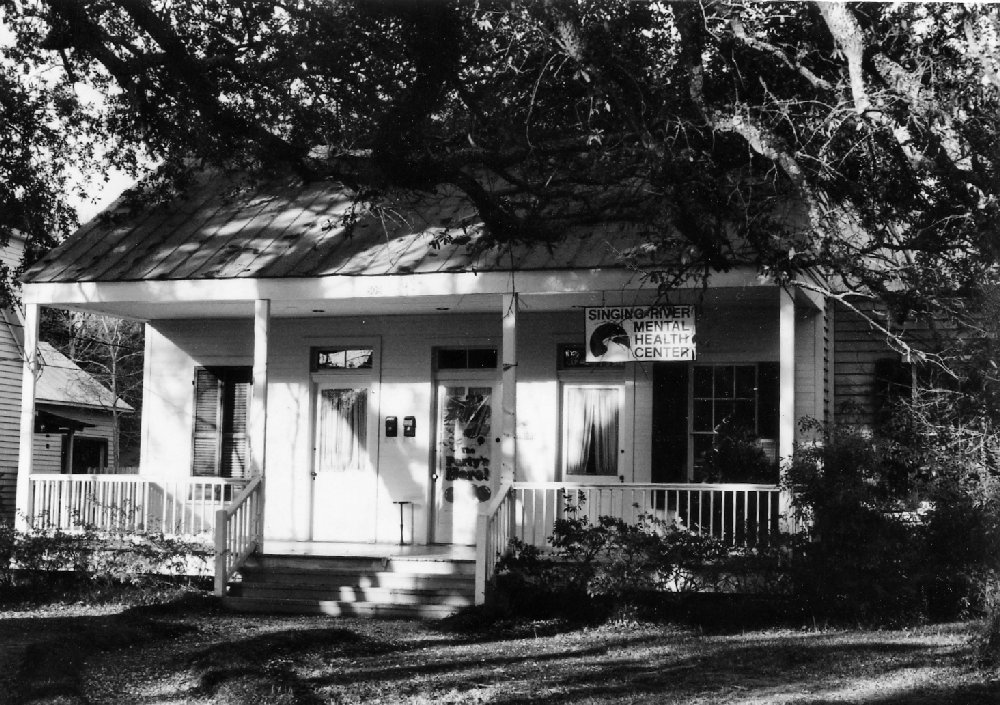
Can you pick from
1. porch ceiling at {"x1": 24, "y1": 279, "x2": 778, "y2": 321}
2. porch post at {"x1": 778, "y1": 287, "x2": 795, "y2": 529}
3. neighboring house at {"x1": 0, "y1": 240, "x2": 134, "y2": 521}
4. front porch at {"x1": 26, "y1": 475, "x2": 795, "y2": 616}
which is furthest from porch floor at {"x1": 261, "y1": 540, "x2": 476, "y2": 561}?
neighboring house at {"x1": 0, "y1": 240, "x2": 134, "y2": 521}

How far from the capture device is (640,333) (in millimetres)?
13617

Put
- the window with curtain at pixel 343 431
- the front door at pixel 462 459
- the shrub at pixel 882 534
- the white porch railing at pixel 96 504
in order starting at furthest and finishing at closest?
the window with curtain at pixel 343 431, the front door at pixel 462 459, the white porch railing at pixel 96 504, the shrub at pixel 882 534

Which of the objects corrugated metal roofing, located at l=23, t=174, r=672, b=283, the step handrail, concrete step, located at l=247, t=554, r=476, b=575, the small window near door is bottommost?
concrete step, located at l=247, t=554, r=476, b=575

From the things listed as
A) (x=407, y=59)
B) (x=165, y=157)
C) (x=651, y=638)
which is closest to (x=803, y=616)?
(x=651, y=638)

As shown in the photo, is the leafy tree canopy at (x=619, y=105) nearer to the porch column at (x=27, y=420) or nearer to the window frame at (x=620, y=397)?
the window frame at (x=620, y=397)

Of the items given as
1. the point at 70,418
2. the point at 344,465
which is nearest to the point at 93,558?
the point at 344,465

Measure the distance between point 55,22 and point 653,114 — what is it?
5166 millimetres

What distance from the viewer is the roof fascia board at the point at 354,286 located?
1346cm

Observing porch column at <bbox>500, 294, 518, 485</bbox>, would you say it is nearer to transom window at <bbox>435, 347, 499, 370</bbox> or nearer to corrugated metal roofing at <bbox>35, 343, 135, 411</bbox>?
transom window at <bbox>435, 347, 499, 370</bbox>

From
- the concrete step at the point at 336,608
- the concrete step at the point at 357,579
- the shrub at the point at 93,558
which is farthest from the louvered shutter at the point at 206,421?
the concrete step at the point at 336,608

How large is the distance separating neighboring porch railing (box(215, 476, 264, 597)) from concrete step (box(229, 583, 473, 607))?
0.90 feet

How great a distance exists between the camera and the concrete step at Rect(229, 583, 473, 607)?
13.3m

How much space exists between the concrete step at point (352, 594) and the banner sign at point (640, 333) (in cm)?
292

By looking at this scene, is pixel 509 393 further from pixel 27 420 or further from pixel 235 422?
pixel 27 420
